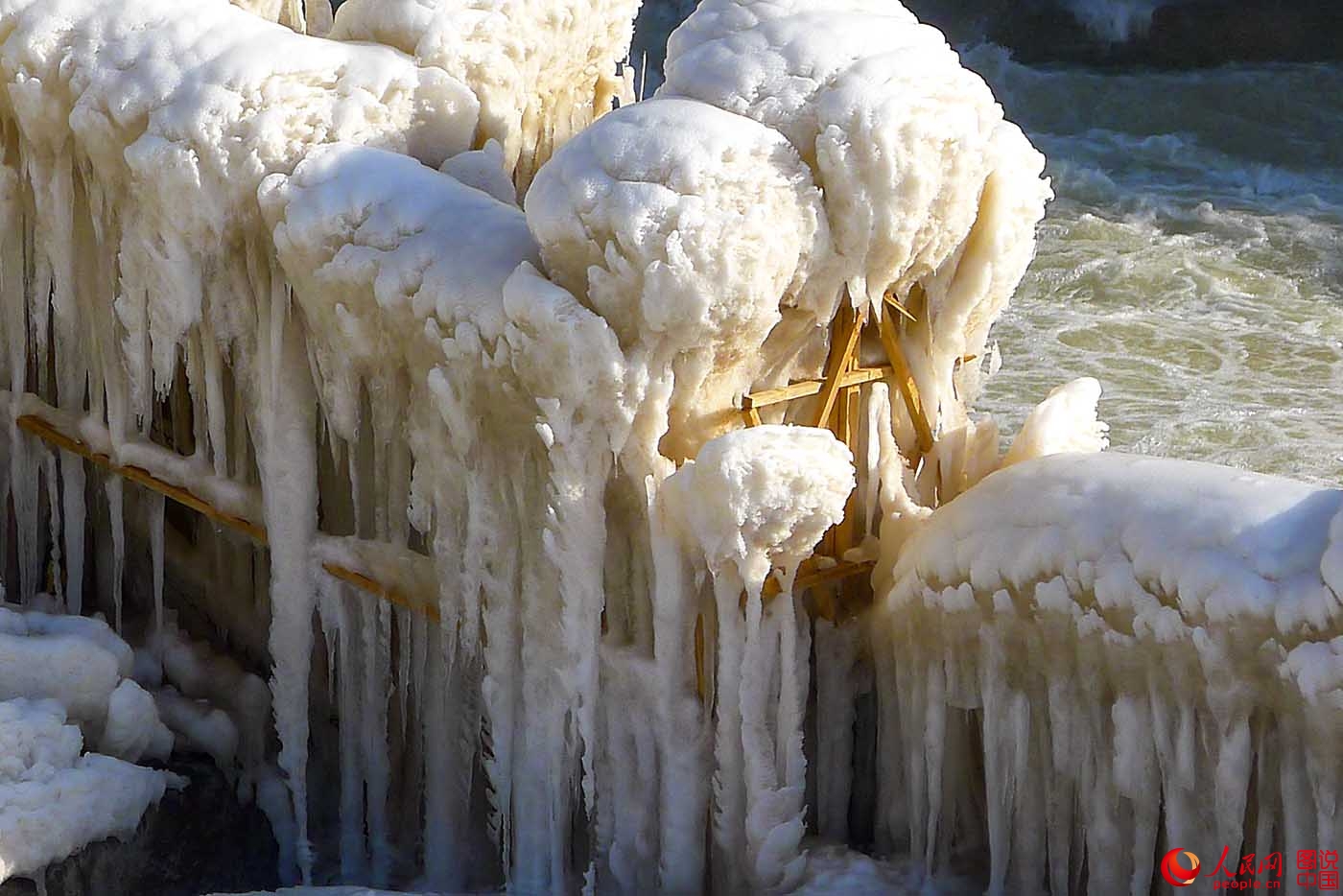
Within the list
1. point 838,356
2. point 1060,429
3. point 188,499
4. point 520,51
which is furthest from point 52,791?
point 1060,429

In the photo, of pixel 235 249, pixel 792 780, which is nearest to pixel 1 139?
pixel 235 249

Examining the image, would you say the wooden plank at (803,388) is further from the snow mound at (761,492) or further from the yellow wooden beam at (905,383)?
the snow mound at (761,492)

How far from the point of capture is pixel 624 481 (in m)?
5.34

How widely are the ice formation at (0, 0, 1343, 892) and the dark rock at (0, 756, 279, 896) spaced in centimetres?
15

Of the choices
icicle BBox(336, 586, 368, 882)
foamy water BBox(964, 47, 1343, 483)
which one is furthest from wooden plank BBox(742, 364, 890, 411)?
foamy water BBox(964, 47, 1343, 483)

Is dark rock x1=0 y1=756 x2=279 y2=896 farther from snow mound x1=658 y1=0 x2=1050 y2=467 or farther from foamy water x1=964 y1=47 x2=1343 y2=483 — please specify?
foamy water x1=964 y1=47 x2=1343 y2=483

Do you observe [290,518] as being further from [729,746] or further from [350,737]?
[729,746]

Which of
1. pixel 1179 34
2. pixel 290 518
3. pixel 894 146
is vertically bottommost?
pixel 1179 34

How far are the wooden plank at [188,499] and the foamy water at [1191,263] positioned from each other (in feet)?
19.3

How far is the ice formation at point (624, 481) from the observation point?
197 inches

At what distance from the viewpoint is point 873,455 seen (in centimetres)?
572

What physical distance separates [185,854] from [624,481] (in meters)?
2.07

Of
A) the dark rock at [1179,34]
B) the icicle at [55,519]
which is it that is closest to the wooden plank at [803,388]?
the icicle at [55,519]

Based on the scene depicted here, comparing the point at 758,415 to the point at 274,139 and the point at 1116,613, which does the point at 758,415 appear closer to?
the point at 1116,613
